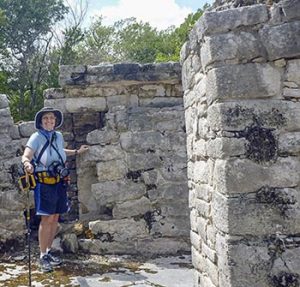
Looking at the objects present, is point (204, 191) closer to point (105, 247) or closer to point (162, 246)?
point (162, 246)

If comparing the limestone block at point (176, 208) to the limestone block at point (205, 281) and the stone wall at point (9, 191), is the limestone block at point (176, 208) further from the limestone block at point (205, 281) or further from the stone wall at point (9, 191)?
the limestone block at point (205, 281)

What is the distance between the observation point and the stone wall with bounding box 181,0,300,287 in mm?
2635

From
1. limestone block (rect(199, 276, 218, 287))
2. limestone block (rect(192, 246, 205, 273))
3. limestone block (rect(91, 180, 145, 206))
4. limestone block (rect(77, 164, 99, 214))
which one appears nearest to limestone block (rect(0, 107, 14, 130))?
limestone block (rect(77, 164, 99, 214))

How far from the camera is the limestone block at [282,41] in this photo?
2645mm

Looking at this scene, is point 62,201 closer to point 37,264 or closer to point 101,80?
point 37,264

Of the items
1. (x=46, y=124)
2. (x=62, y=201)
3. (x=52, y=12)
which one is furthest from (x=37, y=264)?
(x=52, y=12)

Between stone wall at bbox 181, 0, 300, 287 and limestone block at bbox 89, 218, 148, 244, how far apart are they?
2.42 meters

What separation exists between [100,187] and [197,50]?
249 centimetres

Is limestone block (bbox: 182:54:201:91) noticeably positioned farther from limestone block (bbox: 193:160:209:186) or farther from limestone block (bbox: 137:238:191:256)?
limestone block (bbox: 137:238:191:256)

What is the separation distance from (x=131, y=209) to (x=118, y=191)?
24 cm

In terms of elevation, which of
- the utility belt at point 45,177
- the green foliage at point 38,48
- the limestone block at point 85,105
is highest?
the green foliage at point 38,48

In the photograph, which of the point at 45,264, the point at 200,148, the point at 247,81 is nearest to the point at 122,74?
the point at 45,264

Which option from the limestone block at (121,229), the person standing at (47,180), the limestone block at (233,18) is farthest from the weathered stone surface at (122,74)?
the limestone block at (233,18)

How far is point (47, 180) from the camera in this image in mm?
4586
